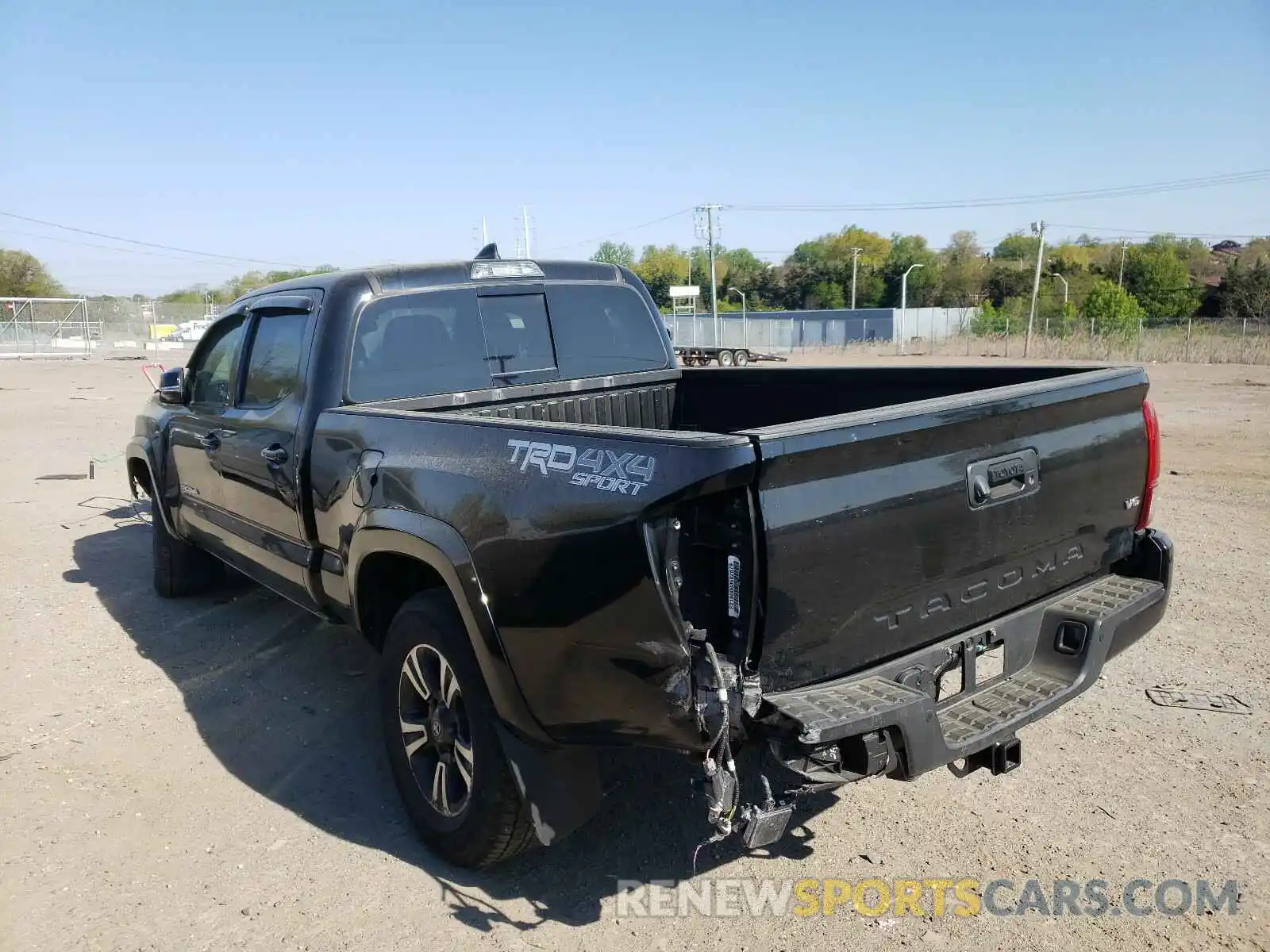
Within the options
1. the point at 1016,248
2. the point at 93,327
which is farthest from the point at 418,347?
the point at 1016,248

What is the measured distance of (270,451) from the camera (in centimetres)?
407

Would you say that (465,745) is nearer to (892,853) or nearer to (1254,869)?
(892,853)

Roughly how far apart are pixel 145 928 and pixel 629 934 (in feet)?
4.97

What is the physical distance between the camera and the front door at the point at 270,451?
3.99 meters

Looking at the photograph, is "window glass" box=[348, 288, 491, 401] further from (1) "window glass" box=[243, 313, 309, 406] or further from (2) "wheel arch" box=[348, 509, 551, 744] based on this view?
(2) "wheel arch" box=[348, 509, 551, 744]

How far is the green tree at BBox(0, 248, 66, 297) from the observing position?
72.7 m

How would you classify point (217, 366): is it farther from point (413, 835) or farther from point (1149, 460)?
point (1149, 460)

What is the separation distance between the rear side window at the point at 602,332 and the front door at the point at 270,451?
1.21 metres

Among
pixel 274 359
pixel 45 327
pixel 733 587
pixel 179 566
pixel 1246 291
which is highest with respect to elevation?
pixel 274 359

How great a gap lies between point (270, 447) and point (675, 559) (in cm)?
248

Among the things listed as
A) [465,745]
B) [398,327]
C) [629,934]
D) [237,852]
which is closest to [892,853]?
[629,934]

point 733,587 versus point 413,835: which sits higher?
point 733,587

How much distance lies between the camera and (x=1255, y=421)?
47.4 ft

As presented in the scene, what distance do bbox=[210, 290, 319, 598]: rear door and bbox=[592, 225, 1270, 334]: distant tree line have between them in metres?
41.6
